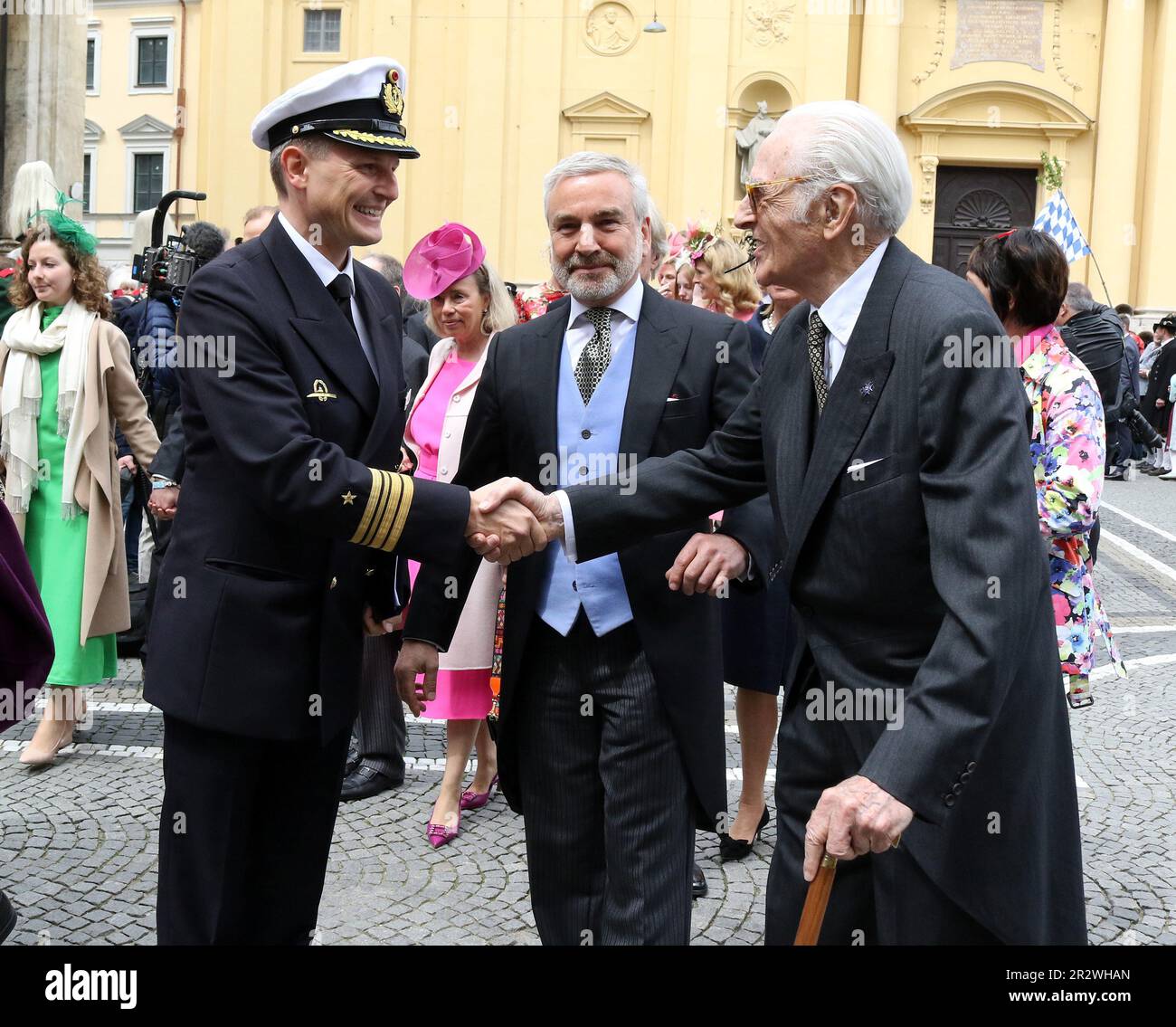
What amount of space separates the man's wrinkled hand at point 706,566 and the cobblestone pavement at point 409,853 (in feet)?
5.13

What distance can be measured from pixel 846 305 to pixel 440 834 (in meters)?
3.10

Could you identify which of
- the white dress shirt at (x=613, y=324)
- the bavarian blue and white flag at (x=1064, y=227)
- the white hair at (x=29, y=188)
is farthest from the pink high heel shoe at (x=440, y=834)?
the bavarian blue and white flag at (x=1064, y=227)

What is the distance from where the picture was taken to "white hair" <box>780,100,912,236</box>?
2.67 metres

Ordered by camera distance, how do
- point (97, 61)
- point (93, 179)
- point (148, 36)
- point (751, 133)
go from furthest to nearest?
1. point (93, 179)
2. point (97, 61)
3. point (148, 36)
4. point (751, 133)

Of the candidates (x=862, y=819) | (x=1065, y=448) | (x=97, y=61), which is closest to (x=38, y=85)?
→ (x=1065, y=448)

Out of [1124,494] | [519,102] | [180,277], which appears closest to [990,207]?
[519,102]

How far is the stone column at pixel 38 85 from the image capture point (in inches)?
423

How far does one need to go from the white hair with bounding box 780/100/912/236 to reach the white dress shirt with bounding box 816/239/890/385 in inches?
2.7

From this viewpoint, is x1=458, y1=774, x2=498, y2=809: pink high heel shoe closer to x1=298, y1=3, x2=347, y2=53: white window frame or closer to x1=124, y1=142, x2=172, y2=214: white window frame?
x1=298, y1=3, x2=347, y2=53: white window frame

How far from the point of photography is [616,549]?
11.0 feet

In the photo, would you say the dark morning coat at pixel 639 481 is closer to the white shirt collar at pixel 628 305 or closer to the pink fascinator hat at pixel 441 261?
the white shirt collar at pixel 628 305

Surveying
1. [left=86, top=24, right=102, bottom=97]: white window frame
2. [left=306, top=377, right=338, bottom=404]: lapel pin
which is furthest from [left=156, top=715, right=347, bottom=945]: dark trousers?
[left=86, top=24, right=102, bottom=97]: white window frame

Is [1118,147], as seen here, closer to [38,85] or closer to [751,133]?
[751,133]

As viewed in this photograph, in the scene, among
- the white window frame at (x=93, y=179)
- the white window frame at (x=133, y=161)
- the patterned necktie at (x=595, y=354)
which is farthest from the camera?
the white window frame at (x=93, y=179)
